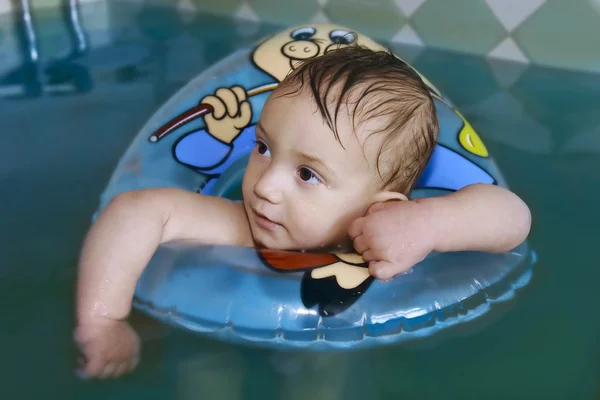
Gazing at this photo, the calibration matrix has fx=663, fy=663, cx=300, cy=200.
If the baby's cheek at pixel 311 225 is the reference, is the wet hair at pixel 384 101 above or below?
above

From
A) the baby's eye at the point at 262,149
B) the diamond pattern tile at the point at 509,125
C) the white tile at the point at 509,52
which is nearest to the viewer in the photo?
the baby's eye at the point at 262,149

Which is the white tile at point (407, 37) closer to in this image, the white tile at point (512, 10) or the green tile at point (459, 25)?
the green tile at point (459, 25)

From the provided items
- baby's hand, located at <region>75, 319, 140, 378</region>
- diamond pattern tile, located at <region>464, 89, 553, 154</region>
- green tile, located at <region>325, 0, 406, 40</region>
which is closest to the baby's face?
baby's hand, located at <region>75, 319, 140, 378</region>

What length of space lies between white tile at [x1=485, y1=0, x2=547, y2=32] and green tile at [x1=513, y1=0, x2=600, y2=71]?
0.02 meters

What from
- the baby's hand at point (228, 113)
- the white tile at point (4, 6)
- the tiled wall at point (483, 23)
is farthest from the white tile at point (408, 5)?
the white tile at point (4, 6)

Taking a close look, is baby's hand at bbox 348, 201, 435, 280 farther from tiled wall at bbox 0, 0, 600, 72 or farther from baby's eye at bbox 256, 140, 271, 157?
tiled wall at bbox 0, 0, 600, 72

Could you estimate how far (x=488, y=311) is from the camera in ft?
3.47

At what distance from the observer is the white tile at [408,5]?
2592 mm

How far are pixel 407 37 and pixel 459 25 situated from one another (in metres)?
0.21

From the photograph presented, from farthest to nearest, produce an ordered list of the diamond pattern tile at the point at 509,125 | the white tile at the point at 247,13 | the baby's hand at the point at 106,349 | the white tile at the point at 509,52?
1. the white tile at the point at 247,13
2. the white tile at the point at 509,52
3. the diamond pattern tile at the point at 509,125
4. the baby's hand at the point at 106,349

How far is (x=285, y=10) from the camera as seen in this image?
9.46 feet

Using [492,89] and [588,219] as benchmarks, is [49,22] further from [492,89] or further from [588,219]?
[588,219]

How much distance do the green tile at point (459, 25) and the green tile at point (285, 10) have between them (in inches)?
18.4

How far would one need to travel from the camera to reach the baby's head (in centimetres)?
98
